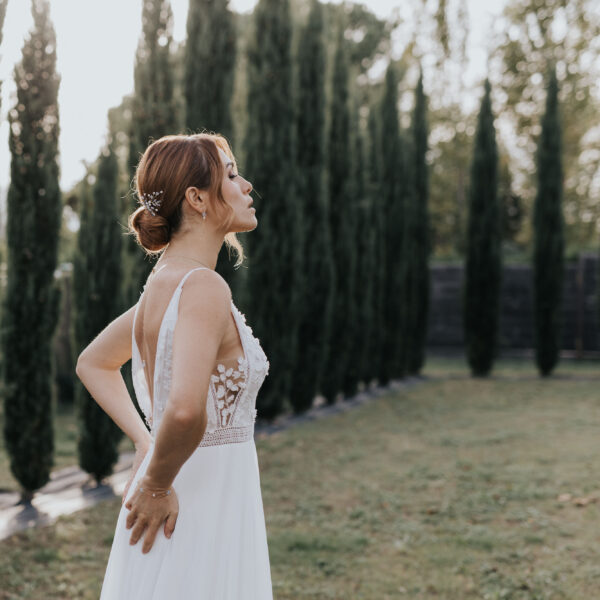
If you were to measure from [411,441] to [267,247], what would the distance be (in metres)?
3.18

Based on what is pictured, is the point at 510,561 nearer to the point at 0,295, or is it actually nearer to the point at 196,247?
the point at 196,247

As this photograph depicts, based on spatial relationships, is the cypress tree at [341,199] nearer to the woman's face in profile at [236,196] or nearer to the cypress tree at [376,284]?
the cypress tree at [376,284]

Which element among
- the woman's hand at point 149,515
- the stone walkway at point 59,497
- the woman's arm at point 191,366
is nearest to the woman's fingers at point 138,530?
the woman's hand at point 149,515

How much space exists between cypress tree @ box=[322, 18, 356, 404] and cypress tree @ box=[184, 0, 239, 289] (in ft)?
11.8

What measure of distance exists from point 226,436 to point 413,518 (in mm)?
3705

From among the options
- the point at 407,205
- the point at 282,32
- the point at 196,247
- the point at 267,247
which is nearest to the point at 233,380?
the point at 196,247

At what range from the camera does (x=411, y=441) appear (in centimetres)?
802

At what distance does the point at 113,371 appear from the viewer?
2027 millimetres

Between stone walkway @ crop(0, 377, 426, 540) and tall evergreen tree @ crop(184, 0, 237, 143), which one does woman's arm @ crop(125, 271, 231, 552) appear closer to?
stone walkway @ crop(0, 377, 426, 540)

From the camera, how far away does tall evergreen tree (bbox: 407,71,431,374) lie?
46.5 ft

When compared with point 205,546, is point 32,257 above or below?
above

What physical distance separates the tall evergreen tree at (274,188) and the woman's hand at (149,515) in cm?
757

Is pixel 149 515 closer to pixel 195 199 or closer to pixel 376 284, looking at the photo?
pixel 195 199

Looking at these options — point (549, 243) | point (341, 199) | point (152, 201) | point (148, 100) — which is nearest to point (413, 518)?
point (152, 201)
